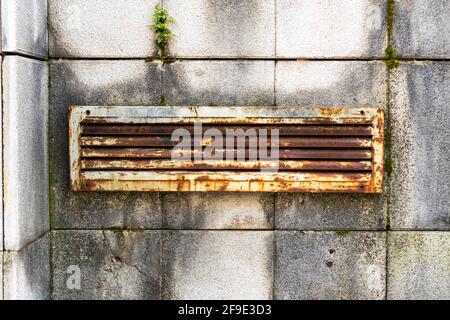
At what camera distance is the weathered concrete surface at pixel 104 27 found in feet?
14.3

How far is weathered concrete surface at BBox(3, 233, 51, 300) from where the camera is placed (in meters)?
3.81

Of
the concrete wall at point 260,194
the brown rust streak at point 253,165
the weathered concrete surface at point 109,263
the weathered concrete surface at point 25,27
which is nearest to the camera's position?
the weathered concrete surface at point 25,27

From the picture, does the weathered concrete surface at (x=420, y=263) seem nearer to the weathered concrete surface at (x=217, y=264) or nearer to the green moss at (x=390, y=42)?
the weathered concrete surface at (x=217, y=264)

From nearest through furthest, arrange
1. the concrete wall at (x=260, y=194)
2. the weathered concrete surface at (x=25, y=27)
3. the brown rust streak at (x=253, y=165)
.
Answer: the weathered concrete surface at (x=25, y=27) < the brown rust streak at (x=253, y=165) < the concrete wall at (x=260, y=194)

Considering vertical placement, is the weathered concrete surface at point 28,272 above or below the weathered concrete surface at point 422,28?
below

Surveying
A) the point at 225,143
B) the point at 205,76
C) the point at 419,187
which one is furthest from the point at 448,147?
the point at 205,76

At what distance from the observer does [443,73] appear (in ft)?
14.1

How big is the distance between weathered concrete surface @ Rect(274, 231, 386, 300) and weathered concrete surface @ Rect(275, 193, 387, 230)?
83 millimetres

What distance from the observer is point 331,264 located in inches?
174

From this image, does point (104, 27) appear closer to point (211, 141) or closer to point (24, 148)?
point (24, 148)

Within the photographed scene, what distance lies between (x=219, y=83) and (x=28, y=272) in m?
2.28

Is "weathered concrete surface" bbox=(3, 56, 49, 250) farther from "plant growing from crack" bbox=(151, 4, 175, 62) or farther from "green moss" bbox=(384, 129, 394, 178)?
"green moss" bbox=(384, 129, 394, 178)

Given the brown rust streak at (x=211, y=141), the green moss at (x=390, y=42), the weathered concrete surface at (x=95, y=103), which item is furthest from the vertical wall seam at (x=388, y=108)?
the weathered concrete surface at (x=95, y=103)

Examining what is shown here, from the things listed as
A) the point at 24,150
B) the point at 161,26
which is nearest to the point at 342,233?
the point at 161,26
